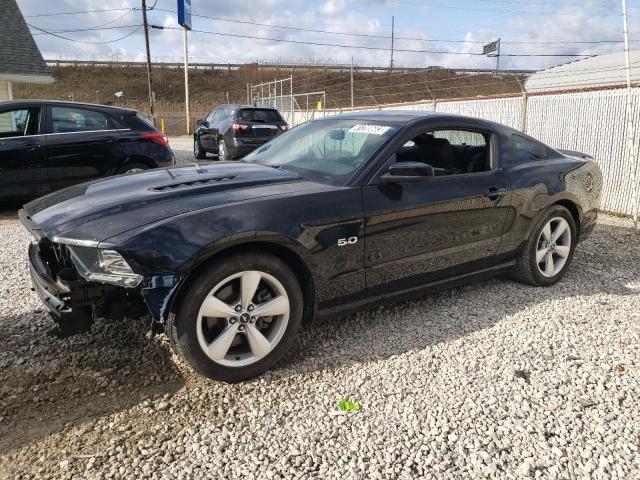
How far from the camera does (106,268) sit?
8.53 ft

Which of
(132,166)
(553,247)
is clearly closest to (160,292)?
(553,247)

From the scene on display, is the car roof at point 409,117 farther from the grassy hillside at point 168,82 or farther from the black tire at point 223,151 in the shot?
the grassy hillside at point 168,82

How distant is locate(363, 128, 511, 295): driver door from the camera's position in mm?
3379

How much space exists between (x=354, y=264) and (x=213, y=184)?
1.01 metres

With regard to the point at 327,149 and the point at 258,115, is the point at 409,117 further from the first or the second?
the point at 258,115

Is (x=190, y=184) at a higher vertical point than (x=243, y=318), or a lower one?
higher

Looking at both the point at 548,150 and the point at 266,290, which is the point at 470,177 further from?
the point at 266,290

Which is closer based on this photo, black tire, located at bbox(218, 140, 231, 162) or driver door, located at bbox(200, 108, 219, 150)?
black tire, located at bbox(218, 140, 231, 162)

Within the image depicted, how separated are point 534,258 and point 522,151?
93 cm

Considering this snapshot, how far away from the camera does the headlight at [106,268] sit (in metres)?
2.57

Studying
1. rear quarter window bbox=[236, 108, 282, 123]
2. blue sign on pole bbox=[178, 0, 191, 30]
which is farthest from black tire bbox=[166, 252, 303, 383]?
blue sign on pole bbox=[178, 0, 191, 30]

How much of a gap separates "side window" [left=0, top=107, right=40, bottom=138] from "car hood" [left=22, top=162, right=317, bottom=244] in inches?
169

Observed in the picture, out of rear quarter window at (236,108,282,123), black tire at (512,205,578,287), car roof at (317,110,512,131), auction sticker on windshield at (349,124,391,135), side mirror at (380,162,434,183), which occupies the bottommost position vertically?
black tire at (512,205,578,287)

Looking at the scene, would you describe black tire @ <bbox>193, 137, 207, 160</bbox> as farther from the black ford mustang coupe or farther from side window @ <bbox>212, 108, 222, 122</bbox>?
the black ford mustang coupe
